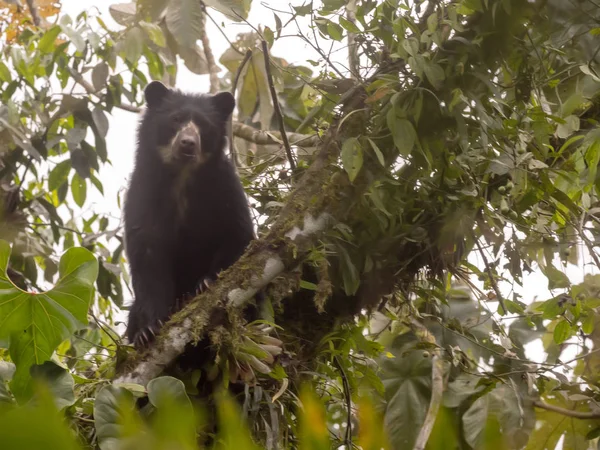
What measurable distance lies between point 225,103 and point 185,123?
297 millimetres

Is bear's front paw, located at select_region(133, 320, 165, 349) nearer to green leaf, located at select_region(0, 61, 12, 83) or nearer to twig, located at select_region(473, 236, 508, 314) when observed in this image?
twig, located at select_region(473, 236, 508, 314)

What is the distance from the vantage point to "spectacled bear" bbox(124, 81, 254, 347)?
12.9 ft

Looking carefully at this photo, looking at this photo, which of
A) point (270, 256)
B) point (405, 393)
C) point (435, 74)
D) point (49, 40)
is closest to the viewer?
point (435, 74)

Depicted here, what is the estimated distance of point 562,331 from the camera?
3203mm

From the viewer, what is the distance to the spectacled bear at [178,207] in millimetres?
3928

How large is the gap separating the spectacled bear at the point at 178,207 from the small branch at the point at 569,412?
168 cm

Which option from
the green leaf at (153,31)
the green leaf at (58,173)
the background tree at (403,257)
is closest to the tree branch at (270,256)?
the background tree at (403,257)

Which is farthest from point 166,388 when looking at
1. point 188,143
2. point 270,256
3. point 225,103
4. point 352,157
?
point 225,103

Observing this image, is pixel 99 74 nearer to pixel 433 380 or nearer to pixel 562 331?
pixel 433 380

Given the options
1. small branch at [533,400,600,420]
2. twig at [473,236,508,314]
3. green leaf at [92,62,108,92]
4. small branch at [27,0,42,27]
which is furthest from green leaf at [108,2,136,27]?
small branch at [533,400,600,420]

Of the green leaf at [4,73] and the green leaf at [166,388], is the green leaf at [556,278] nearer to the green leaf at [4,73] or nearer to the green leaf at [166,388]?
the green leaf at [166,388]

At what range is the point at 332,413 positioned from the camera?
135 inches

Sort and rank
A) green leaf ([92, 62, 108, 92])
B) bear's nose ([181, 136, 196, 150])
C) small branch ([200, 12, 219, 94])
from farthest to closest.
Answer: small branch ([200, 12, 219, 94])
green leaf ([92, 62, 108, 92])
bear's nose ([181, 136, 196, 150])

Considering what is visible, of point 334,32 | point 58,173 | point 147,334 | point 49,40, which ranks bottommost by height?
point 147,334
